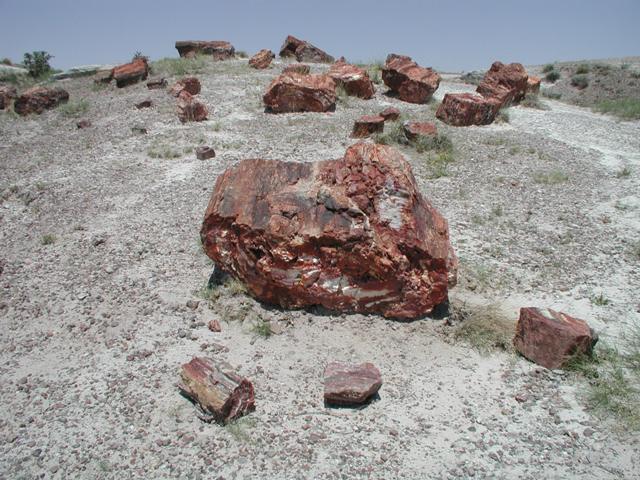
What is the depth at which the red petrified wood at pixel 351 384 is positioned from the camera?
4.14m

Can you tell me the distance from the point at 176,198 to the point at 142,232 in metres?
1.15

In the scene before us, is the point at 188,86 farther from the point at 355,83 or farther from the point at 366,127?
the point at 366,127

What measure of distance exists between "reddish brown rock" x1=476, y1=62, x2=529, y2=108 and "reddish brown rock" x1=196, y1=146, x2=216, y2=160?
8177mm

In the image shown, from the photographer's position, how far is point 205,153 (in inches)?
378

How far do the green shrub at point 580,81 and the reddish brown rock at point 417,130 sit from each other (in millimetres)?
15372

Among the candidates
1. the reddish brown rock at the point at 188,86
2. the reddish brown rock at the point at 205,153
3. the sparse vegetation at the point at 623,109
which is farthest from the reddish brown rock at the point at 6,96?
the sparse vegetation at the point at 623,109

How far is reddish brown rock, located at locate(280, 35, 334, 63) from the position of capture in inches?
741

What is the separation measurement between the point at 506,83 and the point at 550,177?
6.62 m

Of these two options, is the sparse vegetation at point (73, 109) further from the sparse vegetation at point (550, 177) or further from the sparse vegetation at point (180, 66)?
the sparse vegetation at point (550, 177)

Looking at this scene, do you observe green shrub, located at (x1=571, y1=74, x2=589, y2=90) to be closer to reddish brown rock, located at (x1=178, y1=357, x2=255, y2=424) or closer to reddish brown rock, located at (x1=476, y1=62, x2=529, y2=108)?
reddish brown rock, located at (x1=476, y1=62, x2=529, y2=108)

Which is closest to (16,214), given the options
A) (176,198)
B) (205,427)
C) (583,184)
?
(176,198)

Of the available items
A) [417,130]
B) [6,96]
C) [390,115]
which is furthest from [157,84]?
[417,130]

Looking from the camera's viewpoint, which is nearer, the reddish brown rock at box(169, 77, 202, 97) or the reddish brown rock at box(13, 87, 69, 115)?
the reddish brown rock at box(169, 77, 202, 97)

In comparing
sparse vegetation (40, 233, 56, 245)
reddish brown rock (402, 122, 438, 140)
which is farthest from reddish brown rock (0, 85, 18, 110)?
reddish brown rock (402, 122, 438, 140)
